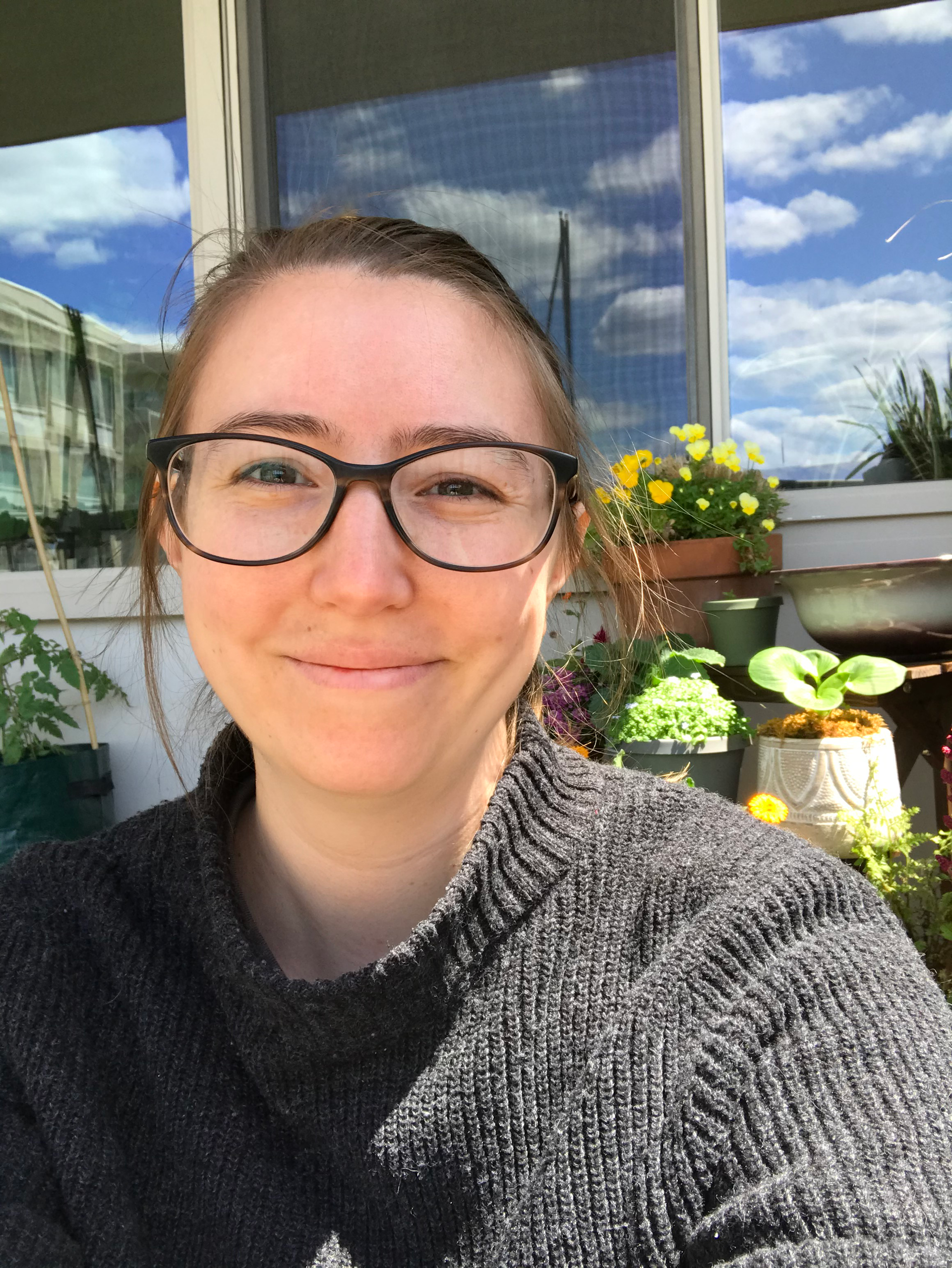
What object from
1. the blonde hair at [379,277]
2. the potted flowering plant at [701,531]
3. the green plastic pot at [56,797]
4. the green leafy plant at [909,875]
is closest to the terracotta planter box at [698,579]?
the potted flowering plant at [701,531]

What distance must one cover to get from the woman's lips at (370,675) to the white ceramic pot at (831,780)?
1.19 meters

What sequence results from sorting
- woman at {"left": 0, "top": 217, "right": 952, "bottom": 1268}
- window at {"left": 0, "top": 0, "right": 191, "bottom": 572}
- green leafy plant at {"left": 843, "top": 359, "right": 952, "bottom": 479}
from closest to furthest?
1. woman at {"left": 0, "top": 217, "right": 952, "bottom": 1268}
2. green leafy plant at {"left": 843, "top": 359, "right": 952, "bottom": 479}
3. window at {"left": 0, "top": 0, "right": 191, "bottom": 572}

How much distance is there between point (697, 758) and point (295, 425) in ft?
4.34

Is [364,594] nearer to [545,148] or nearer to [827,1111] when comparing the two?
[827,1111]

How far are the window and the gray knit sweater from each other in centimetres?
229

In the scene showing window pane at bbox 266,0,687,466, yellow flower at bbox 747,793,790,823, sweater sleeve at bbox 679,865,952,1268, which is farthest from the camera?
window pane at bbox 266,0,687,466

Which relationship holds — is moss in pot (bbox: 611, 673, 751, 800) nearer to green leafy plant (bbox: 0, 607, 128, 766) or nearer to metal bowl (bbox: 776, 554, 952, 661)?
metal bowl (bbox: 776, 554, 952, 661)

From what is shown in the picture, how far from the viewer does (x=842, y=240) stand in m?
2.71

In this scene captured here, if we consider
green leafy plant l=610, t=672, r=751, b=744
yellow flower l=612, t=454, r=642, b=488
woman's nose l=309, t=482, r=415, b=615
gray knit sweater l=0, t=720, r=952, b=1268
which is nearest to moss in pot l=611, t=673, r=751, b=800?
green leafy plant l=610, t=672, r=751, b=744

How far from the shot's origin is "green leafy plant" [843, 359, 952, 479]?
2580mm

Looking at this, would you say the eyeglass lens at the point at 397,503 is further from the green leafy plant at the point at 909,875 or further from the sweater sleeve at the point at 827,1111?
the green leafy plant at the point at 909,875

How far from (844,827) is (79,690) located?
2088mm

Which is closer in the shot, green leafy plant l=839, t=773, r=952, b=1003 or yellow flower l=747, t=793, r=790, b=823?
green leafy plant l=839, t=773, r=952, b=1003

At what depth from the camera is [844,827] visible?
1800mm
